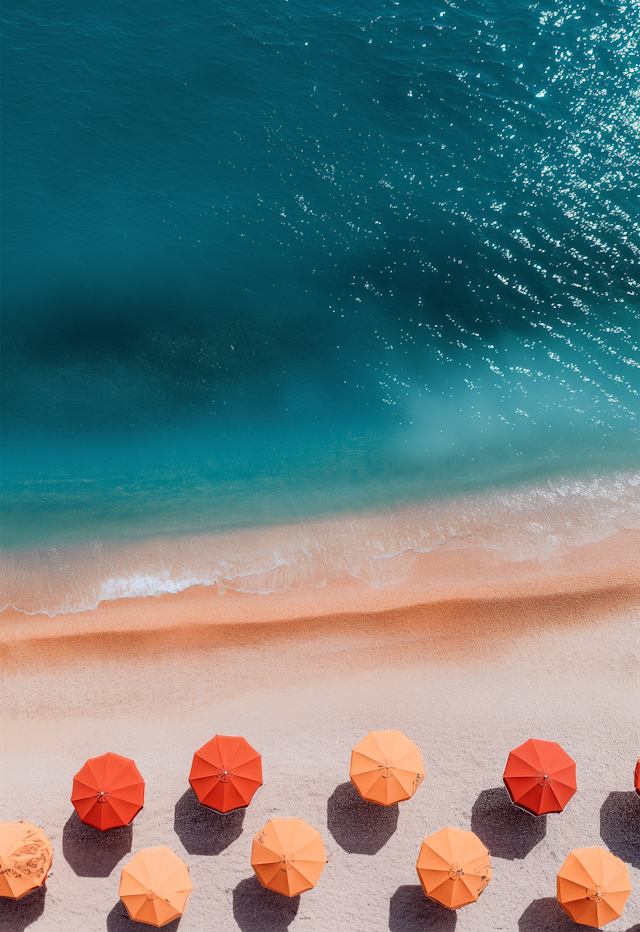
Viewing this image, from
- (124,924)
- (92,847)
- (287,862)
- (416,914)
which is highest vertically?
(92,847)

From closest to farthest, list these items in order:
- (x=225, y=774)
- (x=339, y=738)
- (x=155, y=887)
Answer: (x=155, y=887)
(x=225, y=774)
(x=339, y=738)

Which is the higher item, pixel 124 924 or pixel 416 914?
pixel 124 924

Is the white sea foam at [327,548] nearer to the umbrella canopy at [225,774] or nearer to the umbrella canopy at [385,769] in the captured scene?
the umbrella canopy at [225,774]

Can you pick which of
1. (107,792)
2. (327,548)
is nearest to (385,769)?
(107,792)

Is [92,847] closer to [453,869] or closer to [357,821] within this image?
[357,821]

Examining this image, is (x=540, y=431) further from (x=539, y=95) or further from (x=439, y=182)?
(x=539, y=95)

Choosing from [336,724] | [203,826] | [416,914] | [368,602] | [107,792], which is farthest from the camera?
[368,602]

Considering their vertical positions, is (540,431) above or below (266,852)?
above

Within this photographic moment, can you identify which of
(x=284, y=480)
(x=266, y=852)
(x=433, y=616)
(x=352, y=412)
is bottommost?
(x=266, y=852)

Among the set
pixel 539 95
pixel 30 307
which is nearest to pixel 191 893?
pixel 30 307
